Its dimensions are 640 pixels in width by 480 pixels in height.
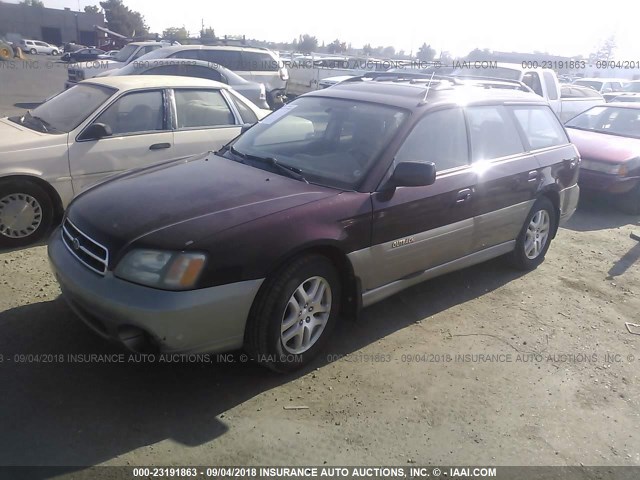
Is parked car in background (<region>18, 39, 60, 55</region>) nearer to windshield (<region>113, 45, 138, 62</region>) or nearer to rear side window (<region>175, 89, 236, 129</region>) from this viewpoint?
windshield (<region>113, 45, 138, 62</region>)

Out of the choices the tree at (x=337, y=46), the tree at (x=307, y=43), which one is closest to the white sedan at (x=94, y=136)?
the tree at (x=337, y=46)

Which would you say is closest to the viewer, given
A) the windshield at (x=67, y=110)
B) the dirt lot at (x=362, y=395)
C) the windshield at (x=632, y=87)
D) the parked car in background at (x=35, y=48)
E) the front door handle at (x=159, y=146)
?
the dirt lot at (x=362, y=395)

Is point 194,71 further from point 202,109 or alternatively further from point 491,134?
point 491,134

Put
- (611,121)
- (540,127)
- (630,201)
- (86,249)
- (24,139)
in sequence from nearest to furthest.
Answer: (86,249), (24,139), (540,127), (630,201), (611,121)

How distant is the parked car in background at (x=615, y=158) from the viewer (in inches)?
298

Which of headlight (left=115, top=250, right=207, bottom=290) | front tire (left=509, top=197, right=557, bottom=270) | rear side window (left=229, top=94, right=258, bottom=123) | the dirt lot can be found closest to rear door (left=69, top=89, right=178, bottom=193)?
rear side window (left=229, top=94, right=258, bottom=123)

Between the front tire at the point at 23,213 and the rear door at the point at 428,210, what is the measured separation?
3.36 meters

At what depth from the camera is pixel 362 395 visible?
128 inches

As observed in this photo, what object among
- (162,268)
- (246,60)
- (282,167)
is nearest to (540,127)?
(282,167)

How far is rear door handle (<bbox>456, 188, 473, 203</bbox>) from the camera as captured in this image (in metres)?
4.14

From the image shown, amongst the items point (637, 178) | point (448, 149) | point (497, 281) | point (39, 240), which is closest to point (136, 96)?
point (39, 240)

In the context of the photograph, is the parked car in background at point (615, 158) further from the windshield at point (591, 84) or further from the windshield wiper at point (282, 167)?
the windshield at point (591, 84)

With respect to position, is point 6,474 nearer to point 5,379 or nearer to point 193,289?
point 5,379

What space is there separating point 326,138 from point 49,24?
74.8m
